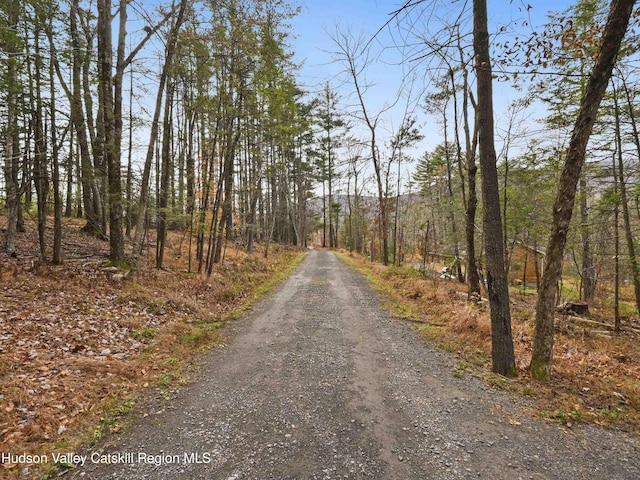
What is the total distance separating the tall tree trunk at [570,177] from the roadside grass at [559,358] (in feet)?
1.53

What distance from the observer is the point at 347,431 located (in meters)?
3.36

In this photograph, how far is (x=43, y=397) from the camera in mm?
3590

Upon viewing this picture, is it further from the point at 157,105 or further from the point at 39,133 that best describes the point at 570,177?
the point at 39,133

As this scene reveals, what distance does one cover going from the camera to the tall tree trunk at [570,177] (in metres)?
3.74

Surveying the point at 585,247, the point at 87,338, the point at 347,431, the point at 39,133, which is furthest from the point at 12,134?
the point at 585,247

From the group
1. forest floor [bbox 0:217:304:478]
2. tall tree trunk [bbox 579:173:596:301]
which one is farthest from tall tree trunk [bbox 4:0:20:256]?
tall tree trunk [bbox 579:173:596:301]

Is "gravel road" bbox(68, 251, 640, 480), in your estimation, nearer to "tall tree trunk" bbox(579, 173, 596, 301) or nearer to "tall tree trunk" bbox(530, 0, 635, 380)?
"tall tree trunk" bbox(530, 0, 635, 380)

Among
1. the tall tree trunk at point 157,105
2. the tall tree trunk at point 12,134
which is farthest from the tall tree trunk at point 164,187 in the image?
the tall tree trunk at point 12,134

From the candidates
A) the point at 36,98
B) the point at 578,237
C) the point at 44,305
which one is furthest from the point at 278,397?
the point at 578,237

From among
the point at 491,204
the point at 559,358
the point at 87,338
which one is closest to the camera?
A: the point at 491,204

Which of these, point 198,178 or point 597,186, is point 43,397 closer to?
point 198,178

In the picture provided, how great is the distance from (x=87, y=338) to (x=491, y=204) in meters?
7.15

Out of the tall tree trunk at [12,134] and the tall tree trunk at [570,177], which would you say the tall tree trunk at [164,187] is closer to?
the tall tree trunk at [12,134]

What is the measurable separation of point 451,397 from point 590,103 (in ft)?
14.2
